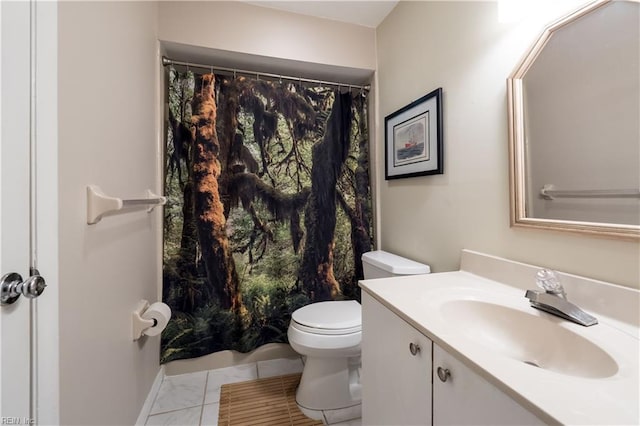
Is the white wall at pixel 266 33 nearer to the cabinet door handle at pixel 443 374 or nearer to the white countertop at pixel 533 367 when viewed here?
the white countertop at pixel 533 367

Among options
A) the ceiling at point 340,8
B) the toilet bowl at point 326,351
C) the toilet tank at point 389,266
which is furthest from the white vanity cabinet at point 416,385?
the ceiling at point 340,8

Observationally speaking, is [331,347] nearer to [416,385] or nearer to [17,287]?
[416,385]

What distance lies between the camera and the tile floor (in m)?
1.33

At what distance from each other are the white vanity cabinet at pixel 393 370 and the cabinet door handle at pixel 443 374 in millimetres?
39

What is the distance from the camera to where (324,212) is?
1.79m

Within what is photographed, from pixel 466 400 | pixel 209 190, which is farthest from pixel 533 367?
pixel 209 190

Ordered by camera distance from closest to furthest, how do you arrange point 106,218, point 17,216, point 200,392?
point 17,216 < point 106,218 < point 200,392

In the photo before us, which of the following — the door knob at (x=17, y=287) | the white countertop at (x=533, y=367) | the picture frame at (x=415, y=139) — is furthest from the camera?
the picture frame at (x=415, y=139)

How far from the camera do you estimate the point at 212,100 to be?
1558 millimetres

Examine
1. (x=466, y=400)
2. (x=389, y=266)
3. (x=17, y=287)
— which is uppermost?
(x=17, y=287)

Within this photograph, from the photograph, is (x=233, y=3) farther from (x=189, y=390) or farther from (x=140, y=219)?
(x=189, y=390)

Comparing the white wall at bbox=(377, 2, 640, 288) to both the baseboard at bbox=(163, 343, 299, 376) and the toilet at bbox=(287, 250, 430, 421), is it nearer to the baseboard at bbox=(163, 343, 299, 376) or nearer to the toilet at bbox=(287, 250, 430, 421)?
the toilet at bbox=(287, 250, 430, 421)

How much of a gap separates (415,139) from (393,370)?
3.65 feet

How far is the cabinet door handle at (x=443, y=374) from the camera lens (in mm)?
592
